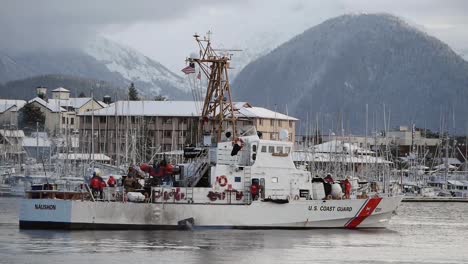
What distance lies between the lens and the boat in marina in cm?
6188

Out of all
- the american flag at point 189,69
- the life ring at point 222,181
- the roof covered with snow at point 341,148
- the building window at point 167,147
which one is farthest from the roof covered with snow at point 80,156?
the life ring at point 222,181

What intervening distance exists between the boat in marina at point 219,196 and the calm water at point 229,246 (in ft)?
2.88

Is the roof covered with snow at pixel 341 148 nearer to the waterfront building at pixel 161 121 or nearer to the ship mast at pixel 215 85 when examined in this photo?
the waterfront building at pixel 161 121

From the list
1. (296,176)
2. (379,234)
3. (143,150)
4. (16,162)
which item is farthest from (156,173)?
(16,162)

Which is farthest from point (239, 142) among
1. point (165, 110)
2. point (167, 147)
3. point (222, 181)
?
point (165, 110)

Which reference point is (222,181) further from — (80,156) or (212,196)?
(80,156)

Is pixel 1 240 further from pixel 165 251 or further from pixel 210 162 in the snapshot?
pixel 210 162

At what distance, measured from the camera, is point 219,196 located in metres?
63.5

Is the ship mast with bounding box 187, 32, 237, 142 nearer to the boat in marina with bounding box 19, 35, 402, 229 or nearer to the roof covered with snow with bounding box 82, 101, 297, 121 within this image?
the boat in marina with bounding box 19, 35, 402, 229

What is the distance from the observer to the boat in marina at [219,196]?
6188cm

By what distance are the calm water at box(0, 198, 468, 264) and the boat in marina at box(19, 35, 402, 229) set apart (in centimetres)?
88

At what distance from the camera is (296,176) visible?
65375 mm

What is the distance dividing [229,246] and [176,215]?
298 inches

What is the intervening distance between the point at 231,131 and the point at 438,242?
517 inches
